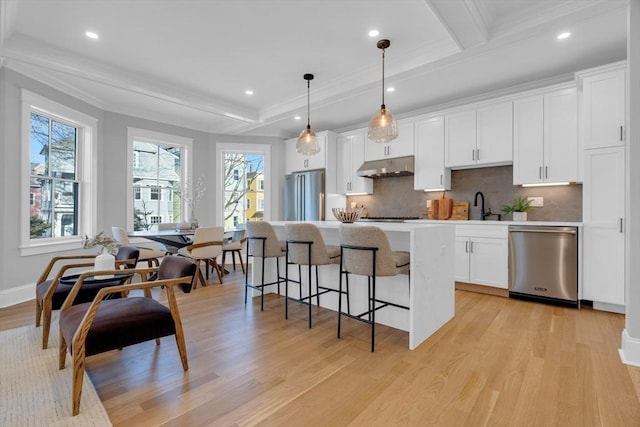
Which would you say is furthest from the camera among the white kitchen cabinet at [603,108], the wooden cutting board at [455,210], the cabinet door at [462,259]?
the wooden cutting board at [455,210]

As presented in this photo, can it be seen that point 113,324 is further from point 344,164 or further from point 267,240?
point 344,164

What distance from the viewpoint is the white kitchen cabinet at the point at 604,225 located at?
10.0 feet

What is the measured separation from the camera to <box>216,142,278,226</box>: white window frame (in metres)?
6.11

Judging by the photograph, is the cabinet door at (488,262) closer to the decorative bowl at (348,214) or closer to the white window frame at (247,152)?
the decorative bowl at (348,214)

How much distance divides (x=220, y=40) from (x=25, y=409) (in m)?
3.26

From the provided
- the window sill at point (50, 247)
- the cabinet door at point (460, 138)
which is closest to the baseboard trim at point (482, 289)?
the cabinet door at point (460, 138)

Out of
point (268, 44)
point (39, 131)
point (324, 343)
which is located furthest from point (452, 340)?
point (39, 131)

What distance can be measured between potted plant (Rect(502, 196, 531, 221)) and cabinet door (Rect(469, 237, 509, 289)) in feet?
1.44

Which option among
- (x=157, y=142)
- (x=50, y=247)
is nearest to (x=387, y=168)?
(x=157, y=142)

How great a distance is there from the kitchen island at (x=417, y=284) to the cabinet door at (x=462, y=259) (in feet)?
3.94

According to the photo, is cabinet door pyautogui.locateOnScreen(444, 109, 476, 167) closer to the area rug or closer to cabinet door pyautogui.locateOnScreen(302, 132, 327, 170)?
cabinet door pyautogui.locateOnScreen(302, 132, 327, 170)

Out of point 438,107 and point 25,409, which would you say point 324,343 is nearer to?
point 25,409

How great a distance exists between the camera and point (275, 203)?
6.20 m

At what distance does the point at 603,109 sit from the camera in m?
3.13
